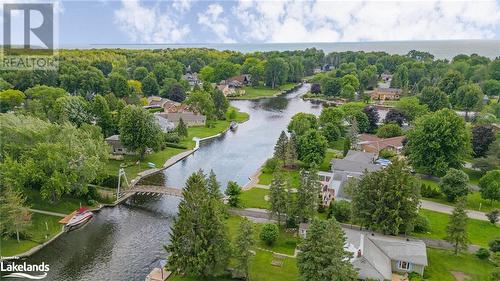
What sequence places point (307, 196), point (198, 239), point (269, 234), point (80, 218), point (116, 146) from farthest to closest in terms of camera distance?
point (116, 146), point (80, 218), point (307, 196), point (269, 234), point (198, 239)

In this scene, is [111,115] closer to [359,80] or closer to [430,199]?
[430,199]

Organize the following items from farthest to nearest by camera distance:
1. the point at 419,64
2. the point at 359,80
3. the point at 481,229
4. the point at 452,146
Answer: the point at 419,64 < the point at 359,80 < the point at 452,146 < the point at 481,229

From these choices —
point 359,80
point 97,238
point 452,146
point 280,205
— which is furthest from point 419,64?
point 97,238

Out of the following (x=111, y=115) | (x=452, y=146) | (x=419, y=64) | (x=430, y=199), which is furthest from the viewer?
(x=419, y=64)

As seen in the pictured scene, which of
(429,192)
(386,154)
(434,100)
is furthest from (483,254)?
(434,100)

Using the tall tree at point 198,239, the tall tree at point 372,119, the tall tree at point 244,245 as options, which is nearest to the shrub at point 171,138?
the tall tree at point 372,119

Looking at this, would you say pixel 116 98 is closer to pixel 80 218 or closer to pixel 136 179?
pixel 136 179

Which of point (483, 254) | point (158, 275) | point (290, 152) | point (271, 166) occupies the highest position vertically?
point (290, 152)

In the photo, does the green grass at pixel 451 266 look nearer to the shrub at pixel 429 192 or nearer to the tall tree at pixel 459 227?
the tall tree at pixel 459 227
